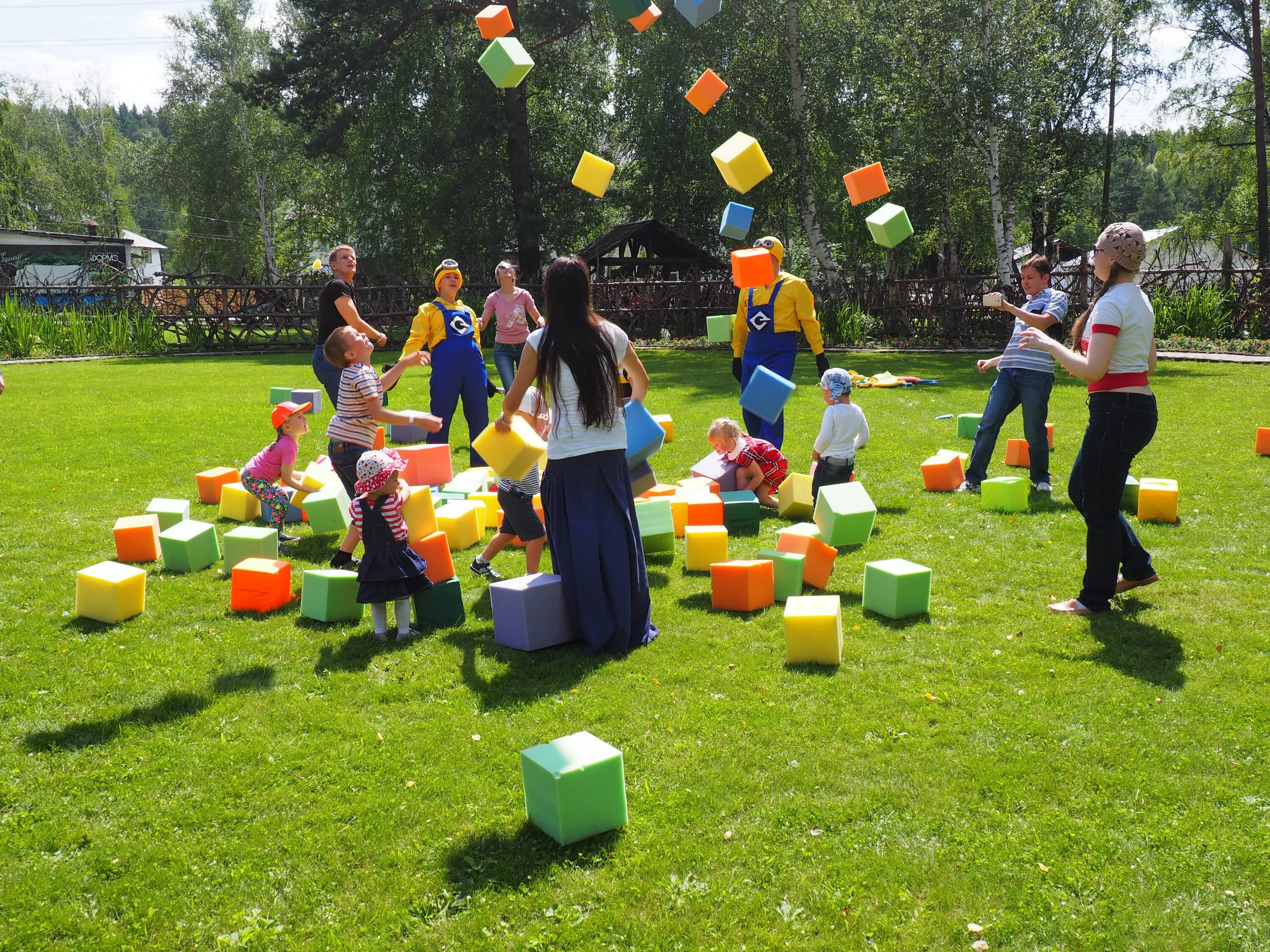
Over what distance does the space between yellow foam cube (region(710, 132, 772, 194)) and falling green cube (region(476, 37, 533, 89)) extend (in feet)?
6.30

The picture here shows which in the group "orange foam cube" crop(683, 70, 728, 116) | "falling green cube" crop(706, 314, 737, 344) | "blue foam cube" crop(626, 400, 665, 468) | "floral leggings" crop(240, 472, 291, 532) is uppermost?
"orange foam cube" crop(683, 70, 728, 116)

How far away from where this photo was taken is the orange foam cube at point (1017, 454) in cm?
894

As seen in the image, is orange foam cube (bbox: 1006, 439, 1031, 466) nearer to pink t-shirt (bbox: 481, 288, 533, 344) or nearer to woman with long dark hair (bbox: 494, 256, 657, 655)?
pink t-shirt (bbox: 481, 288, 533, 344)

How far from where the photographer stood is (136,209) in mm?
103625

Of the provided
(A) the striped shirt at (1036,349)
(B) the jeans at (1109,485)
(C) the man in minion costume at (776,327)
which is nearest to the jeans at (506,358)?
(C) the man in minion costume at (776,327)

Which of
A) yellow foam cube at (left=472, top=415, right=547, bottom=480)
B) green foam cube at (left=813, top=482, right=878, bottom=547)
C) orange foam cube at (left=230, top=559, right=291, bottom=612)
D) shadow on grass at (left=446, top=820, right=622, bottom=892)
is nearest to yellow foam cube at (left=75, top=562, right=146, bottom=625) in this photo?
orange foam cube at (left=230, top=559, right=291, bottom=612)

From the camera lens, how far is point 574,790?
3189 mm

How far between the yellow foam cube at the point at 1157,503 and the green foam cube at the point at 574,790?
5.38 meters

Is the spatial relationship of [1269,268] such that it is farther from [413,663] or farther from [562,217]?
[413,663]

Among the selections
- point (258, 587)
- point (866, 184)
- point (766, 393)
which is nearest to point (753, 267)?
point (766, 393)

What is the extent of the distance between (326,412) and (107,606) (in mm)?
7961

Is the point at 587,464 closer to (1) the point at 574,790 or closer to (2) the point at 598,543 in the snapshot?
(2) the point at 598,543

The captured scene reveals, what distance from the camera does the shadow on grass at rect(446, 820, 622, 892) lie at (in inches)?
121

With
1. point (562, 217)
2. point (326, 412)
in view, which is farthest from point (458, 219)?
point (326, 412)
